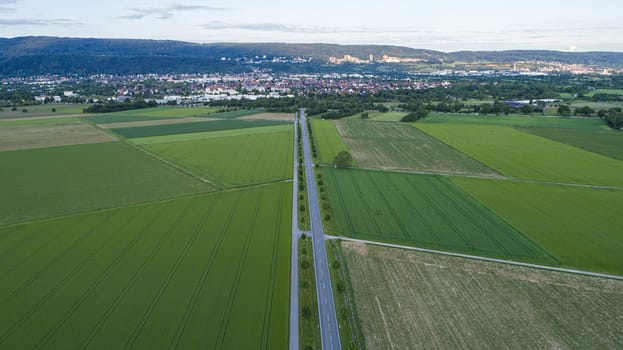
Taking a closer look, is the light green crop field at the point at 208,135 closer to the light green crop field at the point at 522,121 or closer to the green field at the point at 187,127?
the green field at the point at 187,127

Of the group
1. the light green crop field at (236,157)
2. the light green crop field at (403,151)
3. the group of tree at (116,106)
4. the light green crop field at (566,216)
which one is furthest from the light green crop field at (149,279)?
the group of tree at (116,106)

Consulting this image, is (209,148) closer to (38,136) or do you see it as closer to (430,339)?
(38,136)

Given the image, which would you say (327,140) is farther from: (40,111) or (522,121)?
(40,111)

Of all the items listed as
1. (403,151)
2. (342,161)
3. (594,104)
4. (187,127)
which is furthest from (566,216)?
(594,104)

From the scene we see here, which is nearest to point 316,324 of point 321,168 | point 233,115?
point 321,168

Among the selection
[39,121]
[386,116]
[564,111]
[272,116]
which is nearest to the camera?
[39,121]

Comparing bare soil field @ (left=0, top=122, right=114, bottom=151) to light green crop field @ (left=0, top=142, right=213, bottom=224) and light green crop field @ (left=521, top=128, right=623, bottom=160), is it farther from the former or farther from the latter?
light green crop field @ (left=521, top=128, right=623, bottom=160)

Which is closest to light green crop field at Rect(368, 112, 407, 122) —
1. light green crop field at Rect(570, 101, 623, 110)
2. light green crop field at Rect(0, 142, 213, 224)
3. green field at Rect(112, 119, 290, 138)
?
green field at Rect(112, 119, 290, 138)
